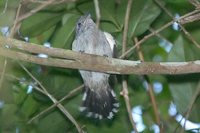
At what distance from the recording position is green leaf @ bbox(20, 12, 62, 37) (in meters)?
4.31

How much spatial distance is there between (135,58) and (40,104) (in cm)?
90

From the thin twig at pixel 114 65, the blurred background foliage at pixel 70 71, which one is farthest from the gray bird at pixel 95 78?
the thin twig at pixel 114 65

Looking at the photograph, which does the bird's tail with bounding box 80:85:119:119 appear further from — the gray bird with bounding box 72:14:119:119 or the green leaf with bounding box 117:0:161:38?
the green leaf with bounding box 117:0:161:38

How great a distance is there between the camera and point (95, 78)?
433 centimetres

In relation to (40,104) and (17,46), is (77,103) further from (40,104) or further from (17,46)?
(17,46)

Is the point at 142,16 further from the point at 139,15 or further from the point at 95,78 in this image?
the point at 95,78

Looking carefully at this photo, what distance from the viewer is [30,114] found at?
4500 mm

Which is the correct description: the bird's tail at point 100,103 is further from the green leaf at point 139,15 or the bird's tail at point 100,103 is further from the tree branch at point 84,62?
the tree branch at point 84,62

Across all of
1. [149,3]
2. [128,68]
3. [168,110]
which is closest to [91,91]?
[149,3]

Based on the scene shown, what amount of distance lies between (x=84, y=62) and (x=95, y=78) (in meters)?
1.18

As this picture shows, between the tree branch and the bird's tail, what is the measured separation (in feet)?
3.24

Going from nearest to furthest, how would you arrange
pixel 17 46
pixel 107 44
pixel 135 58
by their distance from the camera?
pixel 17 46 → pixel 107 44 → pixel 135 58

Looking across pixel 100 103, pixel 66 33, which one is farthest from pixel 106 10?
pixel 100 103

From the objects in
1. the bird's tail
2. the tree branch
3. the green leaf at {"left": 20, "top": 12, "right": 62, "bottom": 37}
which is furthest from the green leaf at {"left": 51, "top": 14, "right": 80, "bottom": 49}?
the tree branch
